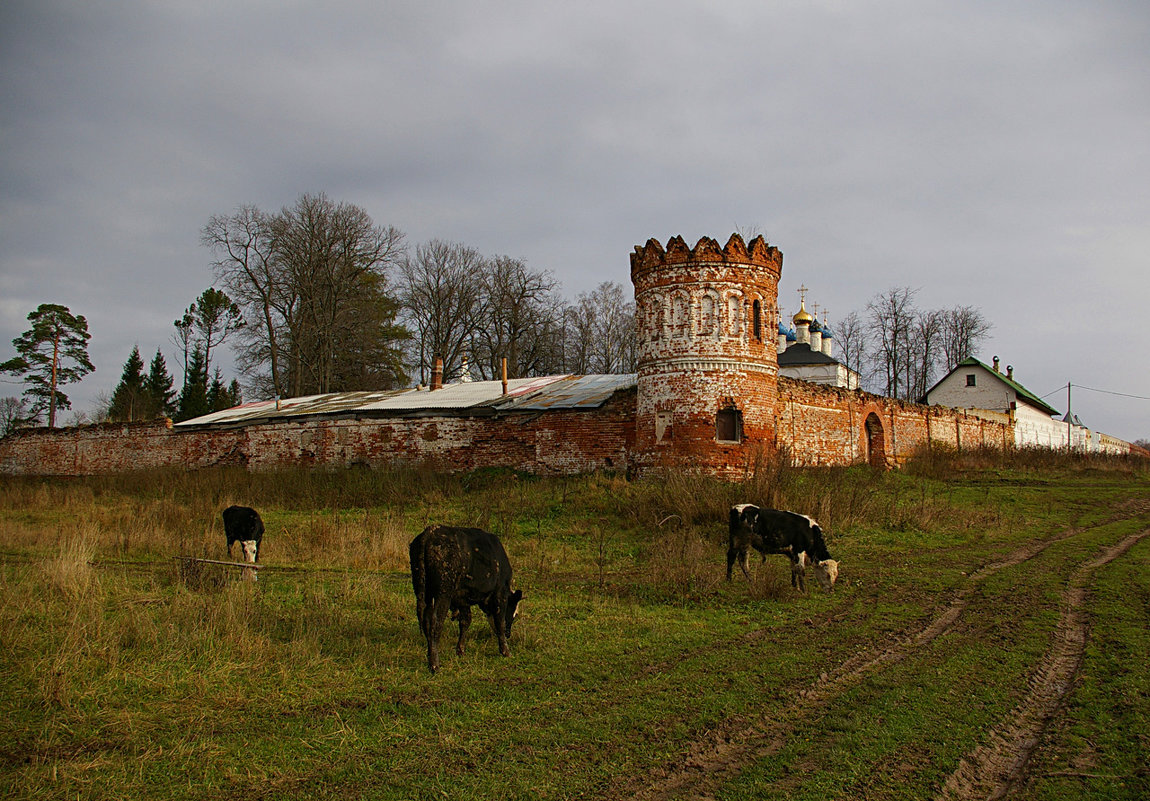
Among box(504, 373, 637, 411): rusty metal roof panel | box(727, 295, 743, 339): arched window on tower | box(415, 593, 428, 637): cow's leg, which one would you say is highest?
box(727, 295, 743, 339): arched window on tower

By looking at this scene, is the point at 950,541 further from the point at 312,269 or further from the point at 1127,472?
the point at 312,269

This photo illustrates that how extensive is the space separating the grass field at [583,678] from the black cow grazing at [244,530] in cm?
36

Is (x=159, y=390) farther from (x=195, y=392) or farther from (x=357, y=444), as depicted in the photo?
(x=357, y=444)

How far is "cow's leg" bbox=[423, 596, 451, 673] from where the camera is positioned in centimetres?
612

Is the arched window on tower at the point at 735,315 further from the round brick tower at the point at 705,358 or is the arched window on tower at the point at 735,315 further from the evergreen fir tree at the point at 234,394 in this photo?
the evergreen fir tree at the point at 234,394

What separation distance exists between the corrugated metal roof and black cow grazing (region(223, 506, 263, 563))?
11.3 meters

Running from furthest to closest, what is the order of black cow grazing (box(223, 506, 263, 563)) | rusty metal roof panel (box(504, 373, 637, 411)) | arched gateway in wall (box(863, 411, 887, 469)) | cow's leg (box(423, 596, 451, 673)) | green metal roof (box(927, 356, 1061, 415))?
1. green metal roof (box(927, 356, 1061, 415))
2. arched gateway in wall (box(863, 411, 887, 469))
3. rusty metal roof panel (box(504, 373, 637, 411))
4. black cow grazing (box(223, 506, 263, 563))
5. cow's leg (box(423, 596, 451, 673))

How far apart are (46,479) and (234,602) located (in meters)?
30.1

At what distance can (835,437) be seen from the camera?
953 inches

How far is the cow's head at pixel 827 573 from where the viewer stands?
970cm

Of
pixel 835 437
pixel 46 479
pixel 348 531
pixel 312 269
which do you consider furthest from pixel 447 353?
pixel 348 531

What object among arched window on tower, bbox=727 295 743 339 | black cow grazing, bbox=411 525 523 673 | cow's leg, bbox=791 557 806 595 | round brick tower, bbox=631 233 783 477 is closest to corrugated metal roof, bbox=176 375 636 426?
round brick tower, bbox=631 233 783 477

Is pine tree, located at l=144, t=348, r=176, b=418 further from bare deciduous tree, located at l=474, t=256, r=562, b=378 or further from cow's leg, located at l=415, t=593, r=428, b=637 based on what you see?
cow's leg, located at l=415, t=593, r=428, b=637

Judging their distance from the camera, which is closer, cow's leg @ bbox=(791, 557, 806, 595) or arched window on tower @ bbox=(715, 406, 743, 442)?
cow's leg @ bbox=(791, 557, 806, 595)
